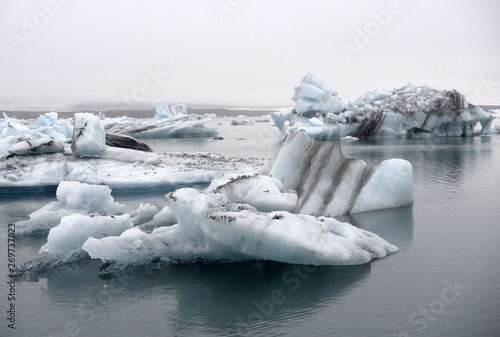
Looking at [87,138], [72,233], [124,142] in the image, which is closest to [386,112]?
[124,142]

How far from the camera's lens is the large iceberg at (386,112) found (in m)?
44.6

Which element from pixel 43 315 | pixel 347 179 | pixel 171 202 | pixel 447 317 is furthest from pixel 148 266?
pixel 347 179

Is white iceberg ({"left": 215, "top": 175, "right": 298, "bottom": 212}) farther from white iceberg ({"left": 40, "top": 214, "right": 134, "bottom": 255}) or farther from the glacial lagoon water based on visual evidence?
white iceberg ({"left": 40, "top": 214, "right": 134, "bottom": 255})

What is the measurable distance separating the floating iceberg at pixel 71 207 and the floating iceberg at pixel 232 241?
4.40 meters

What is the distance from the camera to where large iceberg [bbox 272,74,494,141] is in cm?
4462

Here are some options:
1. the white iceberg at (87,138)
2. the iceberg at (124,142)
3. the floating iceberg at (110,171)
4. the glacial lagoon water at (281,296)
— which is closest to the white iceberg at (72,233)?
the glacial lagoon water at (281,296)

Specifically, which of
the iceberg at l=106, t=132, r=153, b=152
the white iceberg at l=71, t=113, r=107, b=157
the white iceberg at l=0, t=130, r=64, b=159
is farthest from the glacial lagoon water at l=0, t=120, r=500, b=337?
the iceberg at l=106, t=132, r=153, b=152

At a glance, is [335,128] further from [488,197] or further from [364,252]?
[364,252]

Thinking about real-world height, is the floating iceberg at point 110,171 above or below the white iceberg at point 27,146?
below

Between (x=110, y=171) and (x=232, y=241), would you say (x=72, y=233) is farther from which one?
(x=110, y=171)

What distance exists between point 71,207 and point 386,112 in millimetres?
36703

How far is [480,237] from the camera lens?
11992mm

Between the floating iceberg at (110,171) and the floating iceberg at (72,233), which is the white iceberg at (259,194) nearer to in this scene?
the floating iceberg at (72,233)

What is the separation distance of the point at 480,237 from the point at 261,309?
21.9 ft
